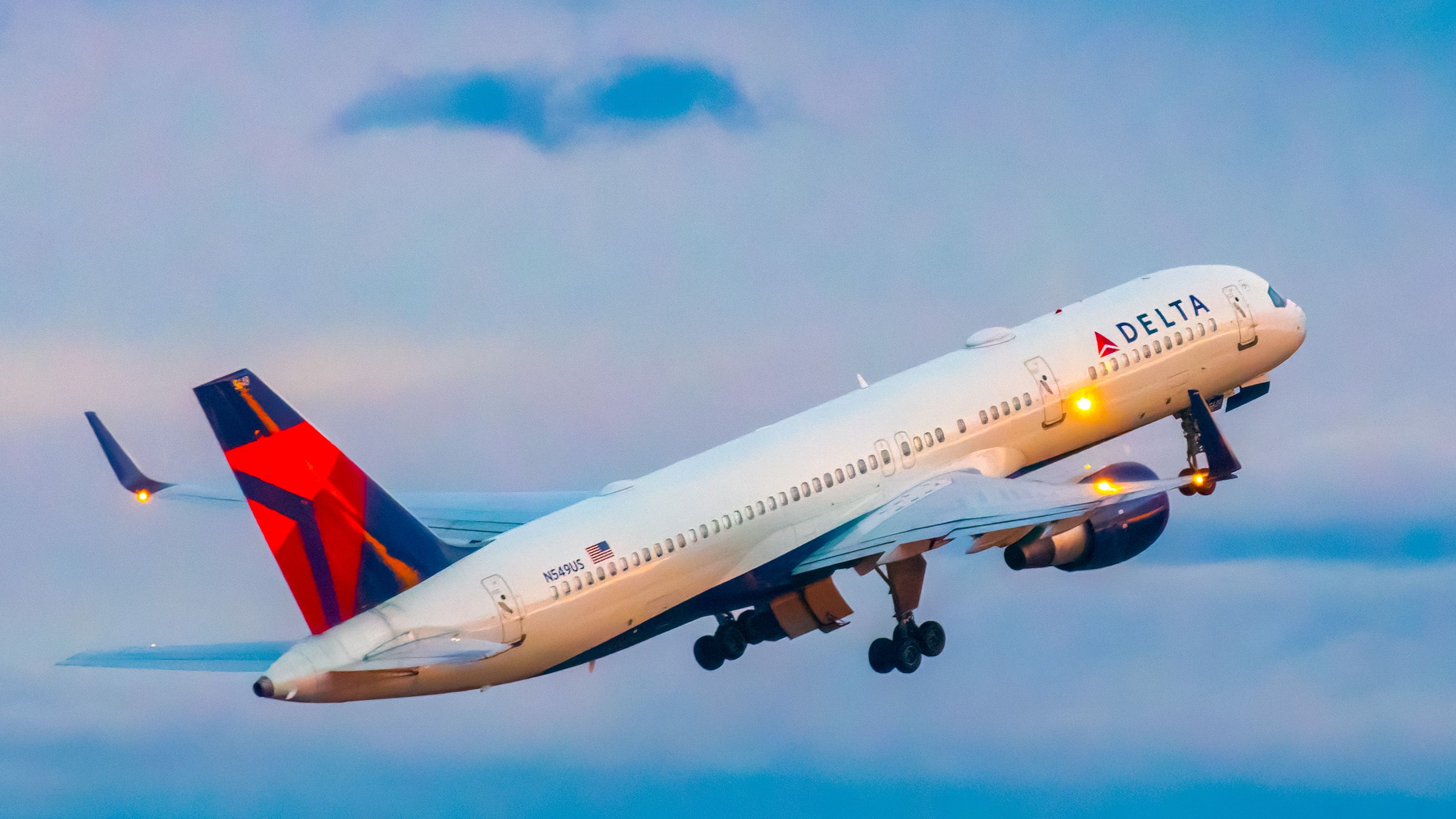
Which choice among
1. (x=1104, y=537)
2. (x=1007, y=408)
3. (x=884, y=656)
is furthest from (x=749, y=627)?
(x=1104, y=537)

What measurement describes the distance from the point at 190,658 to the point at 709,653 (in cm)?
1452

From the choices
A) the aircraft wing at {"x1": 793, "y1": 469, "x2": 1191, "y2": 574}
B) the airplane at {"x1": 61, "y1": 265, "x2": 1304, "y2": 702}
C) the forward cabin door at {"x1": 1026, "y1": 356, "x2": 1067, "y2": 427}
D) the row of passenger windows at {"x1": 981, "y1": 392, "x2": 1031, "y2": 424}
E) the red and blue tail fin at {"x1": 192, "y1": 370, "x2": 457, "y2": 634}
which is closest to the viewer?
the red and blue tail fin at {"x1": 192, "y1": 370, "x2": 457, "y2": 634}

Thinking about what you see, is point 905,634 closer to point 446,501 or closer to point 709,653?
point 709,653

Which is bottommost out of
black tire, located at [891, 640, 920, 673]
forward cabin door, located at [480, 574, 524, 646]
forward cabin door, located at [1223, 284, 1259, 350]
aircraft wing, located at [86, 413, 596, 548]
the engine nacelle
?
black tire, located at [891, 640, 920, 673]

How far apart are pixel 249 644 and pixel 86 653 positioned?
2.83m

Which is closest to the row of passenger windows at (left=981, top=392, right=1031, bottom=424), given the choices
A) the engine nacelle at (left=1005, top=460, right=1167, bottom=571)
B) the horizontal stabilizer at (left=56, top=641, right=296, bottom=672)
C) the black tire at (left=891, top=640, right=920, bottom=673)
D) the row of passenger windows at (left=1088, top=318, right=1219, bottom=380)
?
the row of passenger windows at (left=1088, top=318, right=1219, bottom=380)

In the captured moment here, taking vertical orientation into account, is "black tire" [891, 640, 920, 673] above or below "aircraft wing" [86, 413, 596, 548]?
below

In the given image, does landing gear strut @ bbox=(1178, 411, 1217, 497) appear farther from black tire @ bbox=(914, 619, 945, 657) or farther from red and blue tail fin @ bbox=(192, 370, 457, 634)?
red and blue tail fin @ bbox=(192, 370, 457, 634)

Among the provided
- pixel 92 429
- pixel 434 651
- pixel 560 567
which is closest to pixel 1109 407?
pixel 560 567

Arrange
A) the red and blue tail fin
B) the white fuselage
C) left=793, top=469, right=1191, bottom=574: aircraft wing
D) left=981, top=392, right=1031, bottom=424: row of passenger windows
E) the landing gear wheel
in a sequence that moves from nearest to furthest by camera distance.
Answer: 1. the red and blue tail fin
2. the white fuselage
3. left=793, top=469, right=1191, bottom=574: aircraft wing
4. left=981, top=392, right=1031, bottom=424: row of passenger windows
5. the landing gear wheel

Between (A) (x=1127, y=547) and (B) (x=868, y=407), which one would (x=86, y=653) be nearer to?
(B) (x=868, y=407)

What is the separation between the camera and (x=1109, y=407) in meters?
52.5

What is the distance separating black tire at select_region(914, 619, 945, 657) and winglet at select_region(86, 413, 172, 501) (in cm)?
1796

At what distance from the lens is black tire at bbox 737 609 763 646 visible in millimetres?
50344
